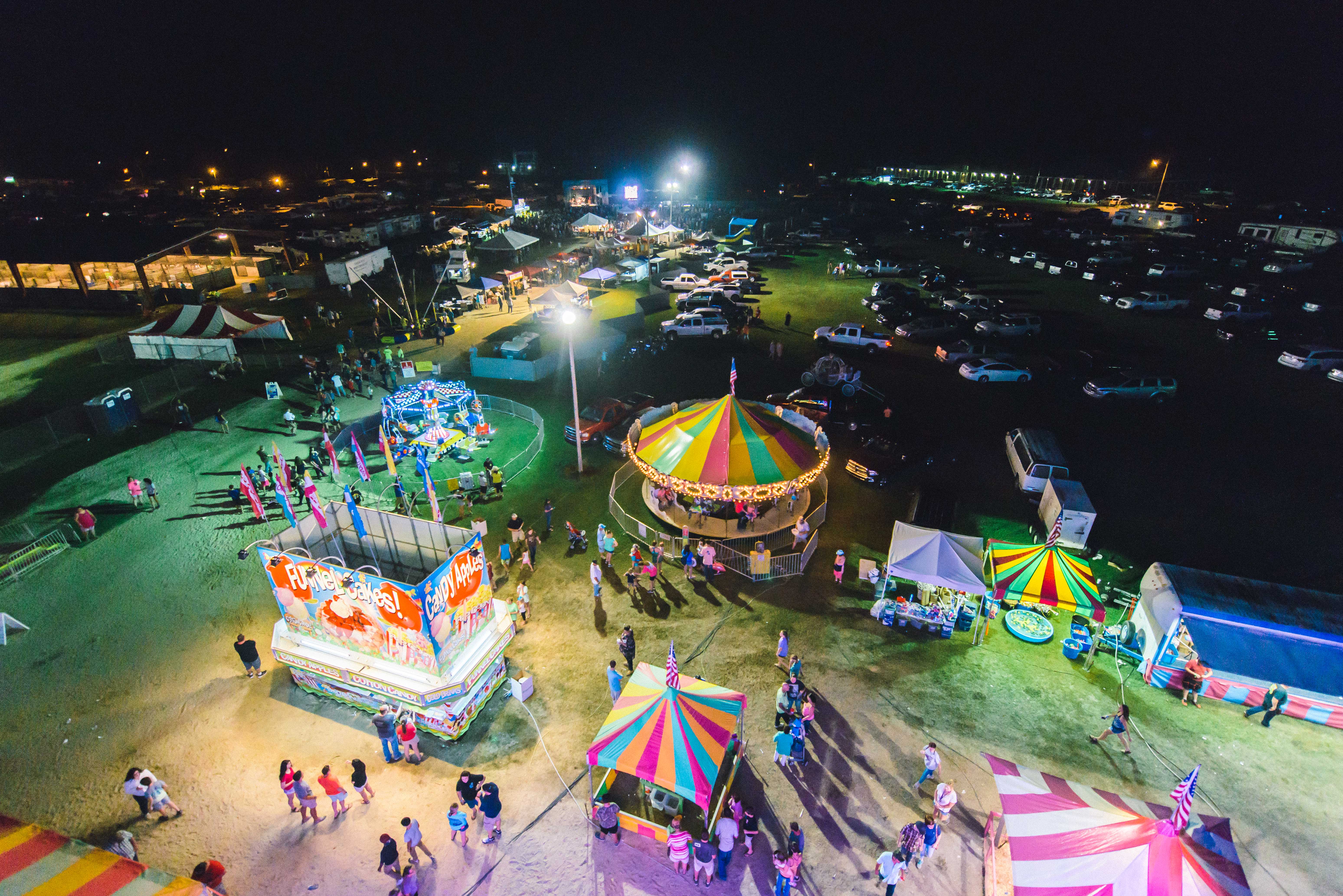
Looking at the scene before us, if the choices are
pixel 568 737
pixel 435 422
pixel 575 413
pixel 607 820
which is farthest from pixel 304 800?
pixel 435 422

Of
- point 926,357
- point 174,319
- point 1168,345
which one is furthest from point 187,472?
point 1168,345

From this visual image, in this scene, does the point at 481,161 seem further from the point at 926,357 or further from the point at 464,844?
the point at 464,844

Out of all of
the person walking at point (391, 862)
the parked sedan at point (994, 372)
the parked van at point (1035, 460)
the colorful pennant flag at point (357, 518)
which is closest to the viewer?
the person walking at point (391, 862)

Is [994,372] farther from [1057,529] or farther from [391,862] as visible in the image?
[391,862]

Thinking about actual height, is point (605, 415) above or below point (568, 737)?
above

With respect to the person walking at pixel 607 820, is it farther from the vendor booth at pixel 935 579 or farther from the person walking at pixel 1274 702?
the person walking at pixel 1274 702

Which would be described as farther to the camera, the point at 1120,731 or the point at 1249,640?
the point at 1249,640

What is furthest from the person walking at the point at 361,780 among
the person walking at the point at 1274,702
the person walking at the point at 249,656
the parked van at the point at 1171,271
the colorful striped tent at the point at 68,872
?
the parked van at the point at 1171,271
